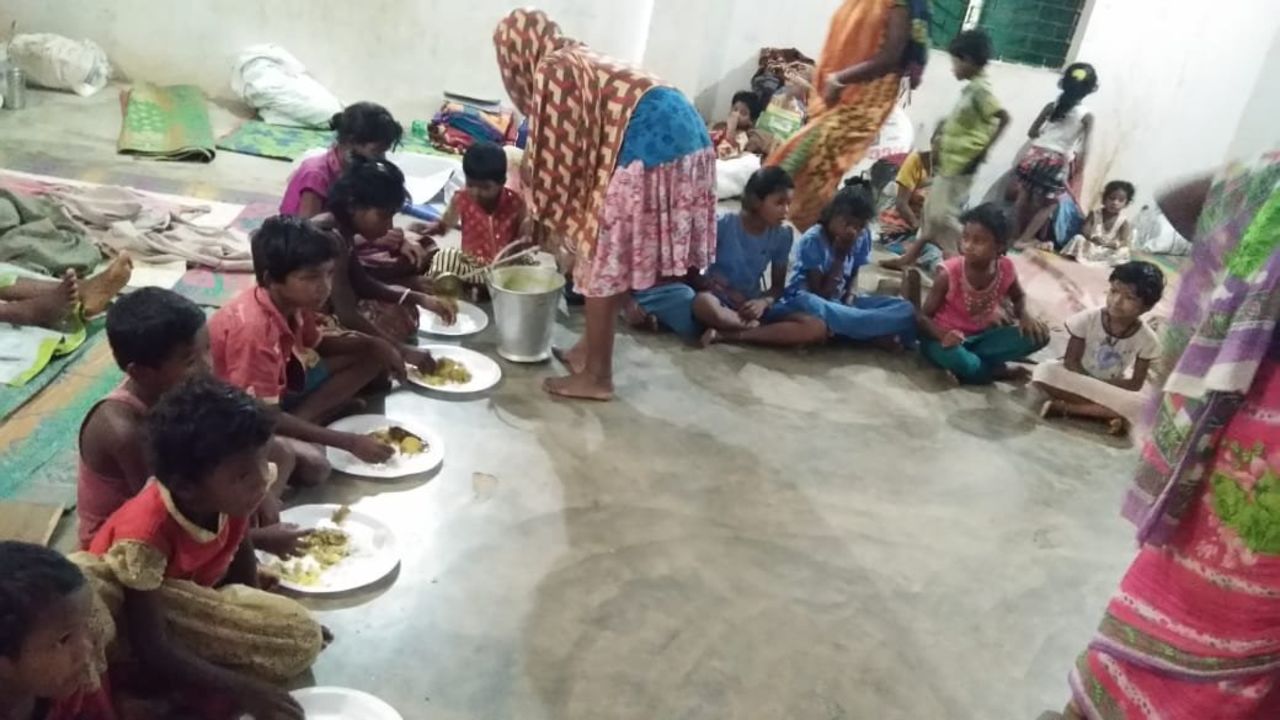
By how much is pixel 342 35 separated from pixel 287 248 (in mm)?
4559

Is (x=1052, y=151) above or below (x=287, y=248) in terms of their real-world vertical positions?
above

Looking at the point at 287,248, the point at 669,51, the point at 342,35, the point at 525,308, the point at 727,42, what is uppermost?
the point at 727,42

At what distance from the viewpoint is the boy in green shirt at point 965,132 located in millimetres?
4570

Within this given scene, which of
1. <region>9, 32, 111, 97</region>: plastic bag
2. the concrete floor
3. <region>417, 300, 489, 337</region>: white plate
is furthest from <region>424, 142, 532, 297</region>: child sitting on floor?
<region>9, 32, 111, 97</region>: plastic bag

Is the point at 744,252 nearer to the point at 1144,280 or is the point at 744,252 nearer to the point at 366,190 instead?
the point at 1144,280

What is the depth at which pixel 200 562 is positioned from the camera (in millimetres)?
1680

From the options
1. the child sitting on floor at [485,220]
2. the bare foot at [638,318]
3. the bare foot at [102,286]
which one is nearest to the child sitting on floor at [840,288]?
the bare foot at [638,318]

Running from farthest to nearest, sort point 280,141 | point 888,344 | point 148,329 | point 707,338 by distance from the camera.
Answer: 1. point 280,141
2. point 888,344
3. point 707,338
4. point 148,329

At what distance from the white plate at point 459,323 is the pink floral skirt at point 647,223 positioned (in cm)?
63

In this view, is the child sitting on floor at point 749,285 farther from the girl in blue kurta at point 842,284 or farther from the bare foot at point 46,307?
the bare foot at point 46,307

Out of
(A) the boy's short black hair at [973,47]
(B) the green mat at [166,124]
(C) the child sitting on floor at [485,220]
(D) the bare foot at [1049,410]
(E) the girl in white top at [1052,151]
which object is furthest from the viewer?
(E) the girl in white top at [1052,151]

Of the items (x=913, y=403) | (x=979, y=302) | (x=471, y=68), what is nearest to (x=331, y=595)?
(x=913, y=403)

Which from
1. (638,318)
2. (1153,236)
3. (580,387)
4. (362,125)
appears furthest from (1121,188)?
(362,125)

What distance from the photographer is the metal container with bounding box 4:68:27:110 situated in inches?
205
